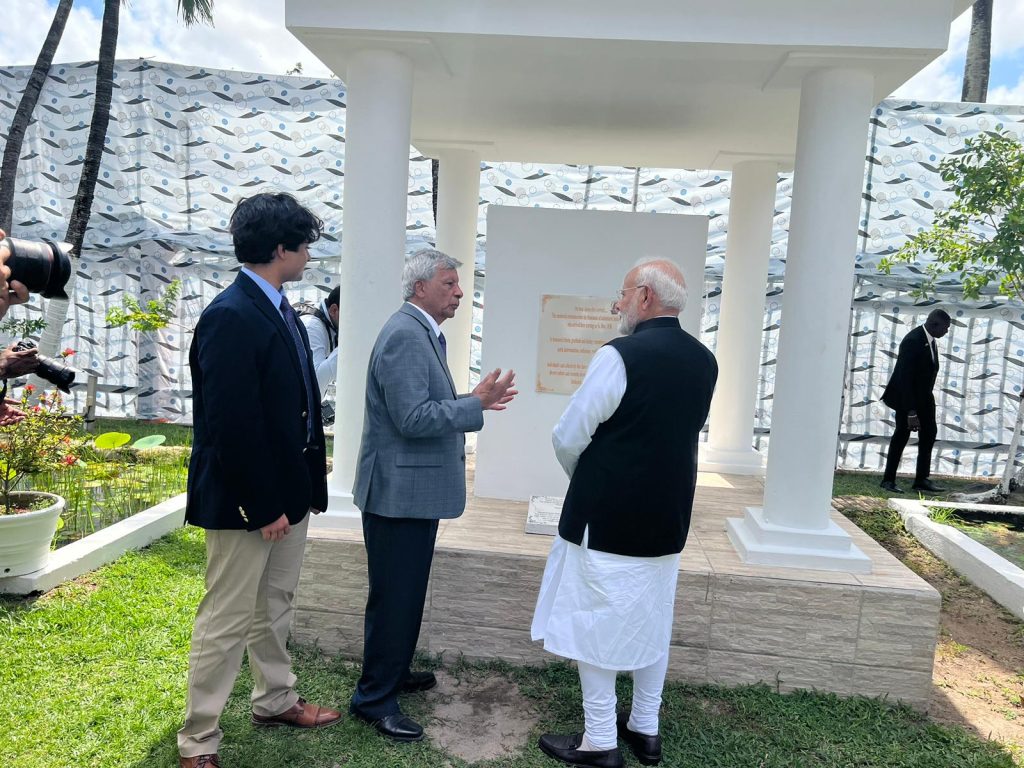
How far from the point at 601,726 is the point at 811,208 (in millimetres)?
2708

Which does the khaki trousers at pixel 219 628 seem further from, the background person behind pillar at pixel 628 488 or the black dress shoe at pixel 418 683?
the background person behind pillar at pixel 628 488

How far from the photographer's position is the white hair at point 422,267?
309 centimetres

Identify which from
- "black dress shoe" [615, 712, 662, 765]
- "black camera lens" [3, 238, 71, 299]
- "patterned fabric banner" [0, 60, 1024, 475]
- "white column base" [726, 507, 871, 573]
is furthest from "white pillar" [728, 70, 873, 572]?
"patterned fabric banner" [0, 60, 1024, 475]

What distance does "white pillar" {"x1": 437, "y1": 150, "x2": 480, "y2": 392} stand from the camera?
20.6ft

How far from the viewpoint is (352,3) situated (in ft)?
12.2

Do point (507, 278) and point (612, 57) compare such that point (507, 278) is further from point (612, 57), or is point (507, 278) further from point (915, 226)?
point (915, 226)

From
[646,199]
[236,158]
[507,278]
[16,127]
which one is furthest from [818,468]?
[16,127]

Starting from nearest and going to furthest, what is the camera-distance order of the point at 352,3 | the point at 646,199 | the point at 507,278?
the point at 352,3 → the point at 507,278 → the point at 646,199

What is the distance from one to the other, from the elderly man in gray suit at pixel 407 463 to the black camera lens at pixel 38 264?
117cm

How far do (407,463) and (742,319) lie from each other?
4.39 meters

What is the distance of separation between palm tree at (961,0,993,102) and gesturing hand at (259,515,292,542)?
13086 millimetres

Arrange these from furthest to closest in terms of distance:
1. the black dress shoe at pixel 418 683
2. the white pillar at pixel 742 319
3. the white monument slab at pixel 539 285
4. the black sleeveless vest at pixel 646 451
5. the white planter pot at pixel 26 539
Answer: the white pillar at pixel 742 319 → the white monument slab at pixel 539 285 → the white planter pot at pixel 26 539 → the black dress shoe at pixel 418 683 → the black sleeveless vest at pixel 646 451

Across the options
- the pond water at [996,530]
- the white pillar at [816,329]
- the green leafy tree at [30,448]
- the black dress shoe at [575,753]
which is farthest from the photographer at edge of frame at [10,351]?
the pond water at [996,530]

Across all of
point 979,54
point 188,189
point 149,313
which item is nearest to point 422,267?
point 149,313
